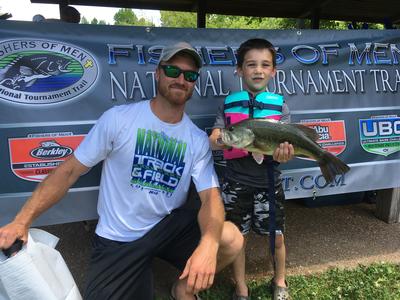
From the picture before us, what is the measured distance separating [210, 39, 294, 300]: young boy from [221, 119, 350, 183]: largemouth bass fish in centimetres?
23

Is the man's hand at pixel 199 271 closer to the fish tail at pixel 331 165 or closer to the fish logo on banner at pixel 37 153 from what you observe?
the fish tail at pixel 331 165

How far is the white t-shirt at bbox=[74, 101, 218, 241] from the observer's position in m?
2.54

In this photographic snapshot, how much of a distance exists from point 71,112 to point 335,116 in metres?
2.36

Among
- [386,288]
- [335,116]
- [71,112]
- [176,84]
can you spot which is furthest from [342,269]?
[71,112]

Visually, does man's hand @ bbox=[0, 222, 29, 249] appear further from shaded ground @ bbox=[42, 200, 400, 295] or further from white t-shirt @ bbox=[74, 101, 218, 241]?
shaded ground @ bbox=[42, 200, 400, 295]

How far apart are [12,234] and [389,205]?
153 inches

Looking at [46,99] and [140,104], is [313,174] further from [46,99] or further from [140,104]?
[46,99]

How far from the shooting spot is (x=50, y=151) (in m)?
2.90

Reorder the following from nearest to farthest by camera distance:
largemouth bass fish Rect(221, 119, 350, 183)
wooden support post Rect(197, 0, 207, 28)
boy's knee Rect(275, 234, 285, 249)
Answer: largemouth bass fish Rect(221, 119, 350, 183) → boy's knee Rect(275, 234, 285, 249) → wooden support post Rect(197, 0, 207, 28)

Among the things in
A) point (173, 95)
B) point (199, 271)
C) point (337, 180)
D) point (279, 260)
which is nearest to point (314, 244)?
point (337, 180)

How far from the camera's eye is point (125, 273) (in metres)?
2.49

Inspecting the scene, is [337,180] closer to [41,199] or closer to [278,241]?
[278,241]

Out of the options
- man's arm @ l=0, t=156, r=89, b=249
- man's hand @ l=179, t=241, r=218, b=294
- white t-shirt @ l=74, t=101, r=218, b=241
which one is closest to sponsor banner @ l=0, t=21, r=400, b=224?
white t-shirt @ l=74, t=101, r=218, b=241

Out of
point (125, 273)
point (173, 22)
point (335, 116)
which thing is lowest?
point (125, 273)
